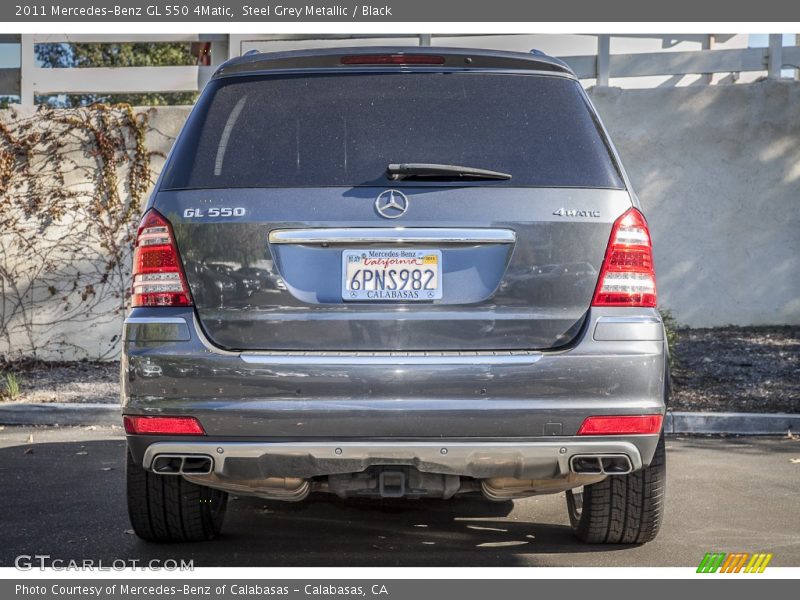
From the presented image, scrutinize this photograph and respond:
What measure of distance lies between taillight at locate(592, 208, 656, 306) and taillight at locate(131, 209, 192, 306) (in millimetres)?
1450

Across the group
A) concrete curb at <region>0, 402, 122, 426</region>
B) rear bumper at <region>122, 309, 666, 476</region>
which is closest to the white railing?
concrete curb at <region>0, 402, 122, 426</region>

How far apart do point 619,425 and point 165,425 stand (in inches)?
61.3

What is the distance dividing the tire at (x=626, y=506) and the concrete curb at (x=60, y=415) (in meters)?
5.14

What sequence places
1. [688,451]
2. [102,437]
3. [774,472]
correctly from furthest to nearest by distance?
[102,437] → [688,451] → [774,472]

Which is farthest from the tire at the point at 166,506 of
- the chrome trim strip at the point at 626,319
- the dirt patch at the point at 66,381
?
the dirt patch at the point at 66,381

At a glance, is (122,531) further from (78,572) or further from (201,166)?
(201,166)

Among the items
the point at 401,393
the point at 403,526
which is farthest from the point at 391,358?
the point at 403,526

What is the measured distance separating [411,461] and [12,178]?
8.69 metres

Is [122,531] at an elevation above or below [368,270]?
below

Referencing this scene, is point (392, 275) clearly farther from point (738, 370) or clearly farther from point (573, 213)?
point (738, 370)

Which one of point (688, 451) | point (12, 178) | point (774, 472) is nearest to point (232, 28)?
point (12, 178)

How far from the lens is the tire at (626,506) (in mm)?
4212

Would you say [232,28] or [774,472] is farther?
[232,28]

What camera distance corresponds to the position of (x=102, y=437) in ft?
25.7
